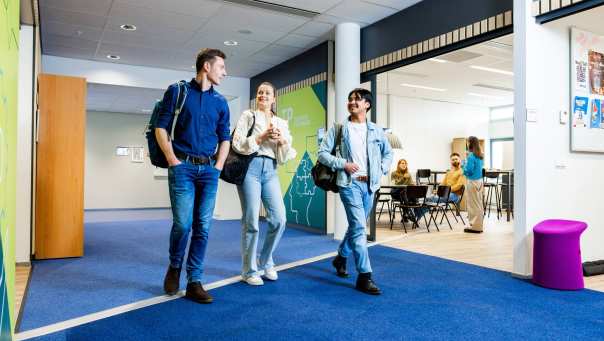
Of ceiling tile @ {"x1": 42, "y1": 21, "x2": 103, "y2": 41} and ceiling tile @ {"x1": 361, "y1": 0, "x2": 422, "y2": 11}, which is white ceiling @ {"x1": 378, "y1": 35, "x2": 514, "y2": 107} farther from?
ceiling tile @ {"x1": 42, "y1": 21, "x2": 103, "y2": 41}

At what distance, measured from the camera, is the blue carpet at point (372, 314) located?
8.25 ft

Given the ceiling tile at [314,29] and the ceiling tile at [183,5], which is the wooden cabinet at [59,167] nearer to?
the ceiling tile at [183,5]

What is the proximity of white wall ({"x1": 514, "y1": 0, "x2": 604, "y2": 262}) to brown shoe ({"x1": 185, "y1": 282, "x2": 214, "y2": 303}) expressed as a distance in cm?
262

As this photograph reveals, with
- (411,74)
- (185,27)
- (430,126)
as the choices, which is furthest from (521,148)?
(430,126)

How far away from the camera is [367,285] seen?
336cm

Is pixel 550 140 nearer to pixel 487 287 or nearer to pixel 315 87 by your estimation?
pixel 487 287

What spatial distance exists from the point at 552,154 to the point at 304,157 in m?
4.20

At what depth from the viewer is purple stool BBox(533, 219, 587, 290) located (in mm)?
3561

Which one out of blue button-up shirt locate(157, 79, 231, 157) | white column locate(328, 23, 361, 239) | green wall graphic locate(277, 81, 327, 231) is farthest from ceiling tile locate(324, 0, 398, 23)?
blue button-up shirt locate(157, 79, 231, 157)

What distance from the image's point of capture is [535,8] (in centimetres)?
393

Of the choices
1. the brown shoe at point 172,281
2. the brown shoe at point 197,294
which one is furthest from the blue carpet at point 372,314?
the brown shoe at point 172,281

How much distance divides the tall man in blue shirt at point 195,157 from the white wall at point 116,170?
11038 mm

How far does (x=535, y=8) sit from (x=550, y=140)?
1.13 meters

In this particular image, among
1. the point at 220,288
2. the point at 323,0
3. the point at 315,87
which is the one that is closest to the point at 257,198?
the point at 220,288
